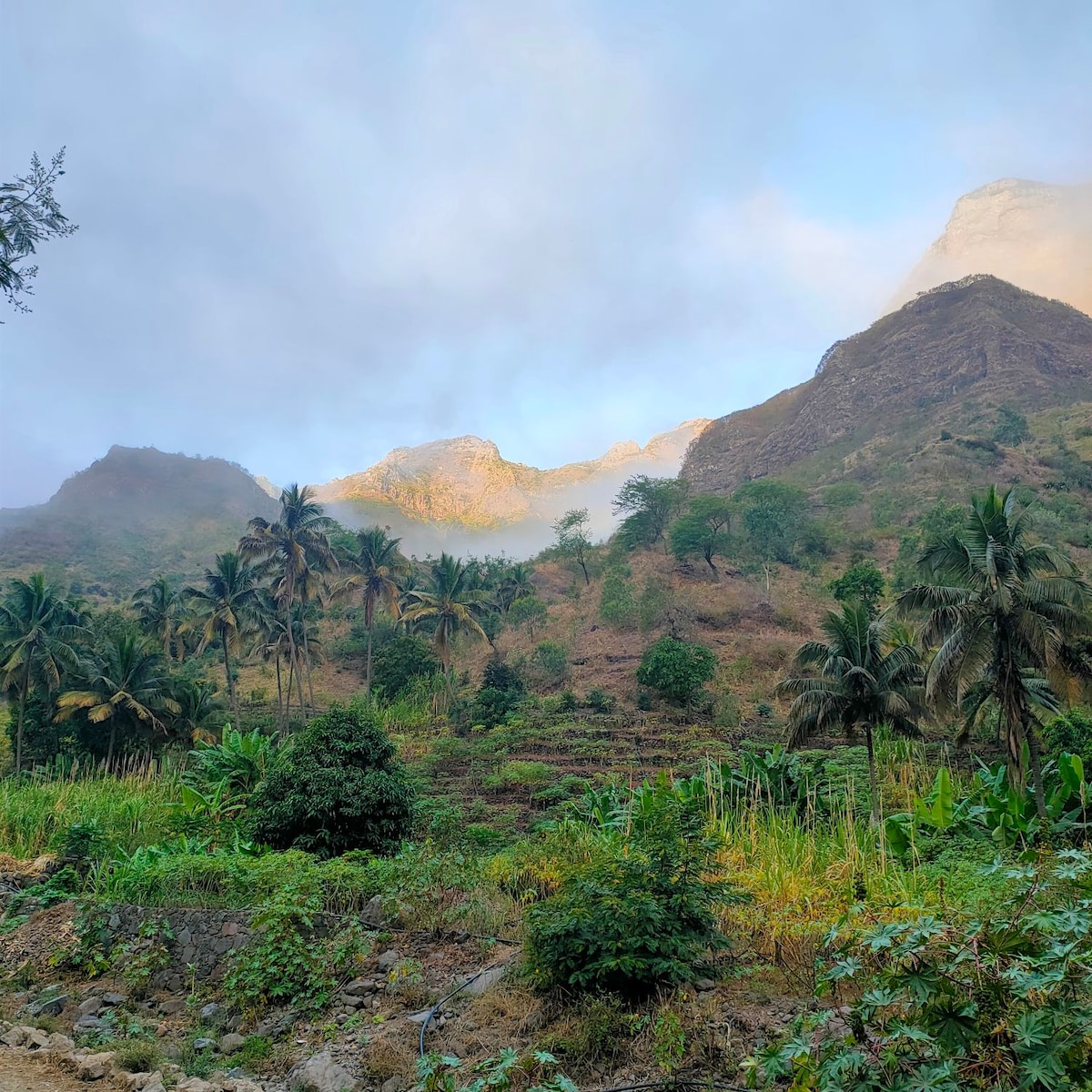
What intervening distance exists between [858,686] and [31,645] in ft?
92.2

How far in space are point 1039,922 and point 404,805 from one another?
10.3m

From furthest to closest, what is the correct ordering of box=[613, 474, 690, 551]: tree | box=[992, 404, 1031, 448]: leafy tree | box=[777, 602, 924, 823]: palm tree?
box=[992, 404, 1031, 448]: leafy tree, box=[613, 474, 690, 551]: tree, box=[777, 602, 924, 823]: palm tree

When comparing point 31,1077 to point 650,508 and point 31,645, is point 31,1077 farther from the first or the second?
point 650,508

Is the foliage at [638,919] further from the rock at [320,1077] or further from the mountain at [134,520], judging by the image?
the mountain at [134,520]

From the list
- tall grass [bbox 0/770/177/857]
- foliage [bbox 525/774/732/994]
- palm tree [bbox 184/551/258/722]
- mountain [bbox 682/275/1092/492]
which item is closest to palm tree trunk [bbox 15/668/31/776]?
palm tree [bbox 184/551/258/722]

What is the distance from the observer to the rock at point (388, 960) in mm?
6854

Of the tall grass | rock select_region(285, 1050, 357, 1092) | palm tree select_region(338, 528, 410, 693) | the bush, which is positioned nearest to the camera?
rock select_region(285, 1050, 357, 1092)

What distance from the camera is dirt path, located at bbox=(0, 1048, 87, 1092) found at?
5152mm

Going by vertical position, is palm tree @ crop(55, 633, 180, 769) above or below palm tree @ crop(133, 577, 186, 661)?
below

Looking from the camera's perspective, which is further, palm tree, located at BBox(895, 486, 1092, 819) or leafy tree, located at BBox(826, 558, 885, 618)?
leafy tree, located at BBox(826, 558, 885, 618)

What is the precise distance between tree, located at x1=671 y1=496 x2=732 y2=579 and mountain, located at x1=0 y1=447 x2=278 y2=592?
57276 millimetres

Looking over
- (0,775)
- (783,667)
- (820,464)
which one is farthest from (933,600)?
(820,464)

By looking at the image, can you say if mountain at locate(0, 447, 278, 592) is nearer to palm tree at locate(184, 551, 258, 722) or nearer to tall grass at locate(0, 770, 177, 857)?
palm tree at locate(184, 551, 258, 722)

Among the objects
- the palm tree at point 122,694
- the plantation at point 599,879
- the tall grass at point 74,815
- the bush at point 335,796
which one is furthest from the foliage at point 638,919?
the palm tree at point 122,694
